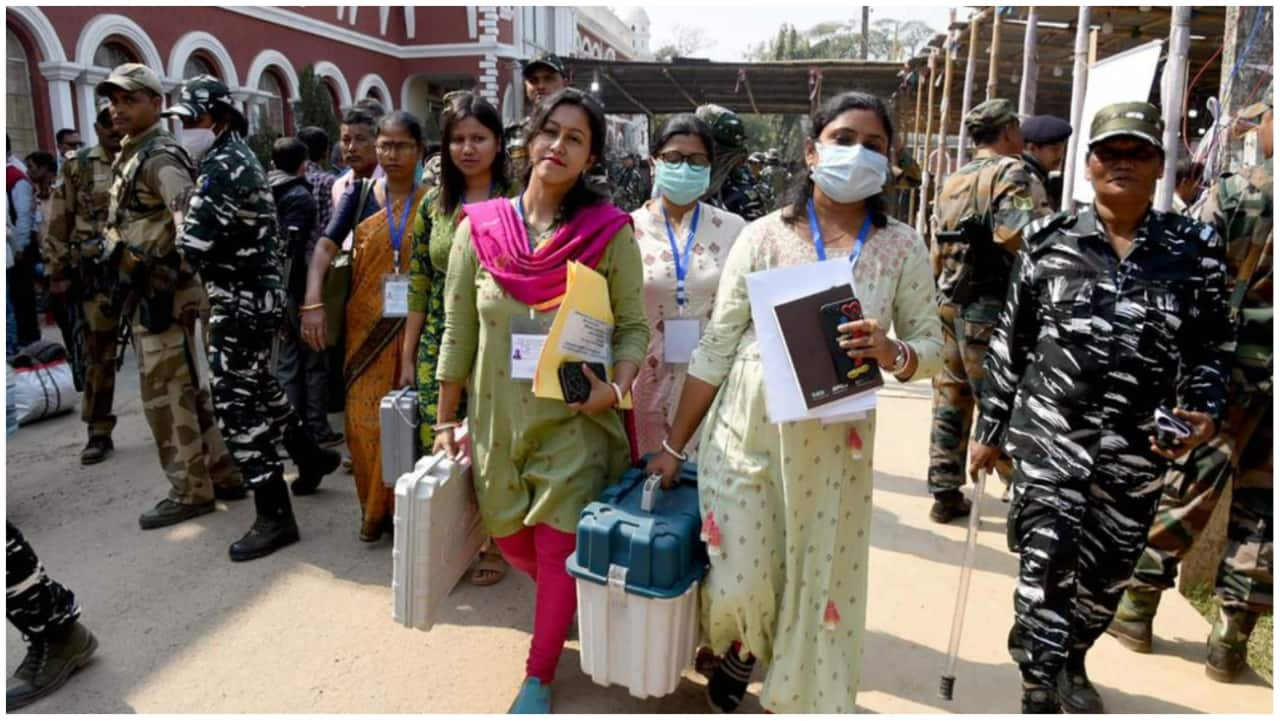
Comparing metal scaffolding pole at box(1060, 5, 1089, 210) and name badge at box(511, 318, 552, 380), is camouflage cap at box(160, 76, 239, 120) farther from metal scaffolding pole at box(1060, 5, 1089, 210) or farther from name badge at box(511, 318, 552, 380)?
metal scaffolding pole at box(1060, 5, 1089, 210)

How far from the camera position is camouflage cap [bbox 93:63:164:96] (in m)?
3.47

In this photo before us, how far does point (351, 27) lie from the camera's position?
19.2 m

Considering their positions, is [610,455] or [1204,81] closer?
[610,455]

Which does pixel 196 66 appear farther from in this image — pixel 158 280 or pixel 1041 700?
pixel 1041 700

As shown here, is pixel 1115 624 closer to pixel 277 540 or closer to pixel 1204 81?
pixel 277 540

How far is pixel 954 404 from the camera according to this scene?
409 cm

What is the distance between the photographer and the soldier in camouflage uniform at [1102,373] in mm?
2199

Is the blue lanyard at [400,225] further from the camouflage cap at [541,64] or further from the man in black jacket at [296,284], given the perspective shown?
the man in black jacket at [296,284]

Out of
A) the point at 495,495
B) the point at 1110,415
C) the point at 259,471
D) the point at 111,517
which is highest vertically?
the point at 1110,415

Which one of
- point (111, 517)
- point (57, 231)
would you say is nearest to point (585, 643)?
point (111, 517)

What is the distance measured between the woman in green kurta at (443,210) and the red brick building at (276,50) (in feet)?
2.62

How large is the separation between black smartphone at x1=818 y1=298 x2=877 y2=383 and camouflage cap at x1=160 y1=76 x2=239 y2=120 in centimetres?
268

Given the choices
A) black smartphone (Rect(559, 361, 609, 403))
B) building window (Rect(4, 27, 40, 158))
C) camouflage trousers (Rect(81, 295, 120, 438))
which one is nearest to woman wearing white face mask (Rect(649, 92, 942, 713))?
black smartphone (Rect(559, 361, 609, 403))

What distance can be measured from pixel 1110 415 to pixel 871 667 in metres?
1.13
